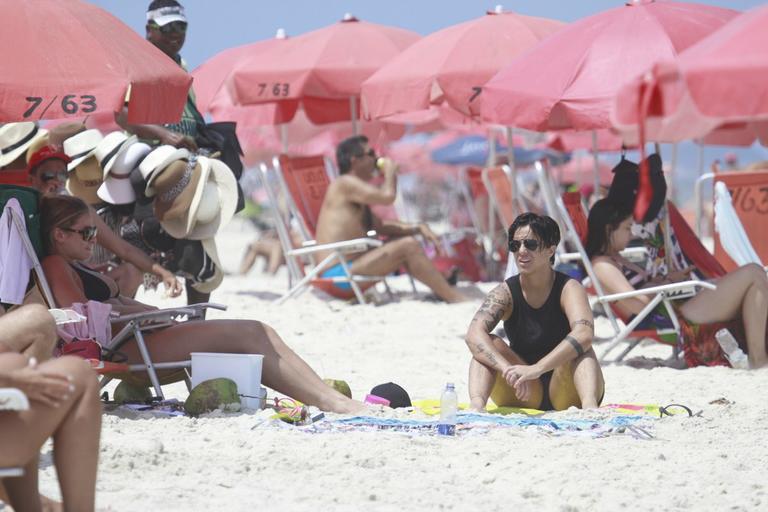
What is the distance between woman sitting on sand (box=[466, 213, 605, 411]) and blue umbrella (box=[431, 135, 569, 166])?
49.1ft

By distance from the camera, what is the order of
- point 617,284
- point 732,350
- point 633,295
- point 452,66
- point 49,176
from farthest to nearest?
point 452,66 < point 617,284 < point 633,295 < point 732,350 < point 49,176

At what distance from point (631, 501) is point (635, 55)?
3376 mm

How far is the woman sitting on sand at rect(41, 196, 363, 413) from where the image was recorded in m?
4.61

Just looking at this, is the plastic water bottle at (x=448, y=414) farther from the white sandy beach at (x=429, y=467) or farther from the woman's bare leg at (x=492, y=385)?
the woman's bare leg at (x=492, y=385)

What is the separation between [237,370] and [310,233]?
475cm

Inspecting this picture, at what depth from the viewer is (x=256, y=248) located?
46.4ft

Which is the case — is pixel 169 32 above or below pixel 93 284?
above

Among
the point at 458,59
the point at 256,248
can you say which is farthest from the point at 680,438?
the point at 256,248

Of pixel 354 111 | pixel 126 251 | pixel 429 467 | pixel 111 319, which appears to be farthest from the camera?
pixel 354 111

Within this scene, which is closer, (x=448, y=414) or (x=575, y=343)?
(x=448, y=414)

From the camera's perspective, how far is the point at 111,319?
15.4 ft

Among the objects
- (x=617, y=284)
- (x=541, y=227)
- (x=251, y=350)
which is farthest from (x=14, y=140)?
(x=617, y=284)

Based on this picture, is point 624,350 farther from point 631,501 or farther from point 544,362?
point 631,501

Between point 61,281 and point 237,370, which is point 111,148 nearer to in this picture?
point 61,281
